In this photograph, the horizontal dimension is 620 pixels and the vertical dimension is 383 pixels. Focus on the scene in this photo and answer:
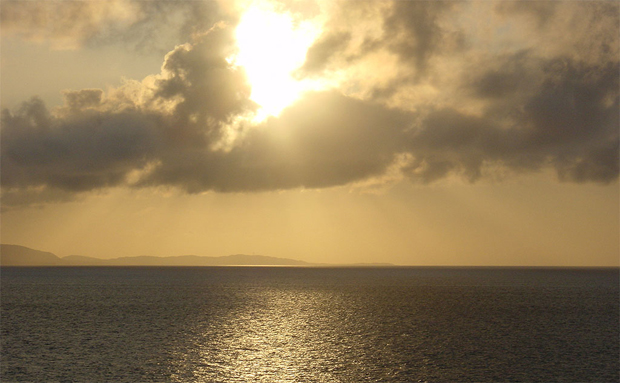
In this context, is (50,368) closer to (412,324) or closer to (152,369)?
(152,369)

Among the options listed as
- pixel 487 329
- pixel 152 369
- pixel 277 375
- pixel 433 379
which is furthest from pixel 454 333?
pixel 152 369

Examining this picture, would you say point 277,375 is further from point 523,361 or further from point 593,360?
point 593,360

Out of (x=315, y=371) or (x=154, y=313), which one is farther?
(x=154, y=313)

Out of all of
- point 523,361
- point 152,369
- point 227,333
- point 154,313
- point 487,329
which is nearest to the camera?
point 152,369

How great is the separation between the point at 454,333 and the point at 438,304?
165ft

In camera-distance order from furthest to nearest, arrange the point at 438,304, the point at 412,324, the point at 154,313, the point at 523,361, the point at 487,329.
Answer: the point at 438,304
the point at 154,313
the point at 412,324
the point at 487,329
the point at 523,361

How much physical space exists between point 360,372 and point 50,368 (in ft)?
90.3

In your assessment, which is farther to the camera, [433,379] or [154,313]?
[154,313]

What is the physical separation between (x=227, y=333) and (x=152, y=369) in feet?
75.2

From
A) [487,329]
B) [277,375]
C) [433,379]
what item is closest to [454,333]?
[487,329]

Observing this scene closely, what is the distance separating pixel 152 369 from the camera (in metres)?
46.2

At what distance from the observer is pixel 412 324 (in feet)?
266

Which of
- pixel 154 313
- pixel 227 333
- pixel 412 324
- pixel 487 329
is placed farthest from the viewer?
pixel 154 313

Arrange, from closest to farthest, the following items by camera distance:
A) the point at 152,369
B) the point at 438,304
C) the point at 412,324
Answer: the point at 152,369, the point at 412,324, the point at 438,304
